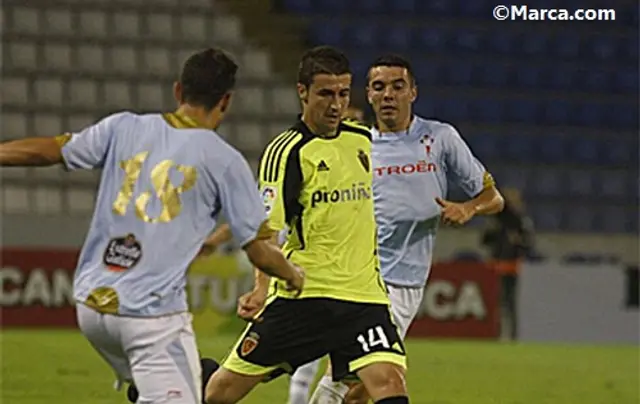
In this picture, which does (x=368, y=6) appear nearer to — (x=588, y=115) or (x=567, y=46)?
(x=567, y=46)

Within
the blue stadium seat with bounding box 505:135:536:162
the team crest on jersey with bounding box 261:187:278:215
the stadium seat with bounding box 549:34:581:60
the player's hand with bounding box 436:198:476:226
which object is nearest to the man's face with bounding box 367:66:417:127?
the player's hand with bounding box 436:198:476:226

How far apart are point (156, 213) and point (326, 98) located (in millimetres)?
1699

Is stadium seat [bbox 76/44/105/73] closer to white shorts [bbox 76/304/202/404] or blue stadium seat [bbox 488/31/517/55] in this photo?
blue stadium seat [bbox 488/31/517/55]

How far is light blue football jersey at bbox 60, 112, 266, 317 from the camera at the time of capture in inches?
197

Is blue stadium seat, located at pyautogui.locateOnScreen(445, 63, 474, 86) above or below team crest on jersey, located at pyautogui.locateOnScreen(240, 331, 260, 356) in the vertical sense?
above

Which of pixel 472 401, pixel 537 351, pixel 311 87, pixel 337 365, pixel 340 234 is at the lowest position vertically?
pixel 537 351

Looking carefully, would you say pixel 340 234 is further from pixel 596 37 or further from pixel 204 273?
pixel 596 37

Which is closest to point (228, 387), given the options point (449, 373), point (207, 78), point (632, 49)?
point (207, 78)

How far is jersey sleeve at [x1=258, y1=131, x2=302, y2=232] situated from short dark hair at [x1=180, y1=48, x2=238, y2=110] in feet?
4.53

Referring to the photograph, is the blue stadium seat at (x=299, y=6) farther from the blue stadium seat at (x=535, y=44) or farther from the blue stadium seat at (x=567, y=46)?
the blue stadium seat at (x=567, y=46)

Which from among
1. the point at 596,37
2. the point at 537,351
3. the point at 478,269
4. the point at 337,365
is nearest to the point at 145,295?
the point at 337,365

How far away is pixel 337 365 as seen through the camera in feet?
21.1

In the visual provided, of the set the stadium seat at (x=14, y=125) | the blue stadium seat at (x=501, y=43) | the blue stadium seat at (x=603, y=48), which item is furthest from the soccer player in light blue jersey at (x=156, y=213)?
the blue stadium seat at (x=603, y=48)

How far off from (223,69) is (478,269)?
14718 millimetres
